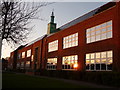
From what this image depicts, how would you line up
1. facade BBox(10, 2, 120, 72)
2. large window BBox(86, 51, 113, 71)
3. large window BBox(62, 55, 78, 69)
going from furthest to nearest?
1. large window BBox(62, 55, 78, 69)
2. large window BBox(86, 51, 113, 71)
3. facade BBox(10, 2, 120, 72)

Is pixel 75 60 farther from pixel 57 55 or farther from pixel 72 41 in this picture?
pixel 57 55

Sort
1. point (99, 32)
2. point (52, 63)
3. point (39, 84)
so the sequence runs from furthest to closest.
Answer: point (52, 63), point (99, 32), point (39, 84)

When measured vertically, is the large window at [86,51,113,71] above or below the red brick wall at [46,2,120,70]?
below

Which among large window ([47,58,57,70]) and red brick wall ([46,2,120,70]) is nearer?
red brick wall ([46,2,120,70])

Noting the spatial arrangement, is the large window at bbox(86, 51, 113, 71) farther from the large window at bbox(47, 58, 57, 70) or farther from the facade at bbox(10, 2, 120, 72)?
the large window at bbox(47, 58, 57, 70)

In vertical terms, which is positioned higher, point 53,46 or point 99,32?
point 99,32

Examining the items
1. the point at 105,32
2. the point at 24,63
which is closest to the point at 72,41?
the point at 105,32

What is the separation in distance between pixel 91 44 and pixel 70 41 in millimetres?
6064

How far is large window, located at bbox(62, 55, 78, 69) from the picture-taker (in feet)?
86.0

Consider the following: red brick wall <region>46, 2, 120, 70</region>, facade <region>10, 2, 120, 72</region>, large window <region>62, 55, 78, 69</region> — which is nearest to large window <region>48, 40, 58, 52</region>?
facade <region>10, 2, 120, 72</region>

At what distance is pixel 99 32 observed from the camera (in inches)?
861

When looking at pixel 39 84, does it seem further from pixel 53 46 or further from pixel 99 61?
pixel 53 46

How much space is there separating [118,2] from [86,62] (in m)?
8.83

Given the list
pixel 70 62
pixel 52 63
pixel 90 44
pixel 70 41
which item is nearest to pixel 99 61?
pixel 90 44
